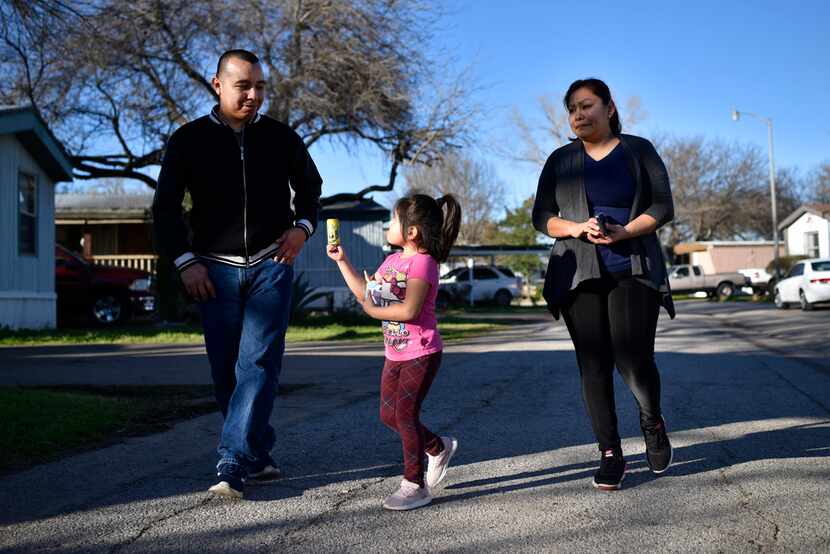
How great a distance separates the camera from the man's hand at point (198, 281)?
4.25 meters

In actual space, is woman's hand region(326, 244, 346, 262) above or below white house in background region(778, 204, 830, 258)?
below

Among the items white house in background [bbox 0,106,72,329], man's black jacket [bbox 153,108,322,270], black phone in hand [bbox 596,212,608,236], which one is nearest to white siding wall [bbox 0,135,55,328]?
white house in background [bbox 0,106,72,329]

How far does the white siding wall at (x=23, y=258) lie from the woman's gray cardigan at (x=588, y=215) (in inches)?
571

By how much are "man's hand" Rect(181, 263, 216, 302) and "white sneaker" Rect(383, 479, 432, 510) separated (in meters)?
1.25

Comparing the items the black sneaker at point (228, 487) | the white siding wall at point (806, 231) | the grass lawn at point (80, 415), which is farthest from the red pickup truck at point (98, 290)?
the white siding wall at point (806, 231)

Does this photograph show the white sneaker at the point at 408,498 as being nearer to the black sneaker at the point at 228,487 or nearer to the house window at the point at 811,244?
the black sneaker at the point at 228,487

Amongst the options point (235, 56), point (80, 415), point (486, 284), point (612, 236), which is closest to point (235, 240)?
point (235, 56)

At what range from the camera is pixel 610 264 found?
442 cm

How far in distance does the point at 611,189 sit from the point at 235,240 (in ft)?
5.94

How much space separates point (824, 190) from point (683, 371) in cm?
6885

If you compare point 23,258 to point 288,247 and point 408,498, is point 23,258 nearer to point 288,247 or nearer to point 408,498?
point 288,247

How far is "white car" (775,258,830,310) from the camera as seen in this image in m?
25.0

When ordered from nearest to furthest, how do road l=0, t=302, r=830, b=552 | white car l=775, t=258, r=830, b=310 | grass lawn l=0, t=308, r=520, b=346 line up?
road l=0, t=302, r=830, b=552
grass lawn l=0, t=308, r=520, b=346
white car l=775, t=258, r=830, b=310

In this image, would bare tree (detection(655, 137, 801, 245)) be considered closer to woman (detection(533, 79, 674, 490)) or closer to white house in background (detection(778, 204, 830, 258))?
white house in background (detection(778, 204, 830, 258))
